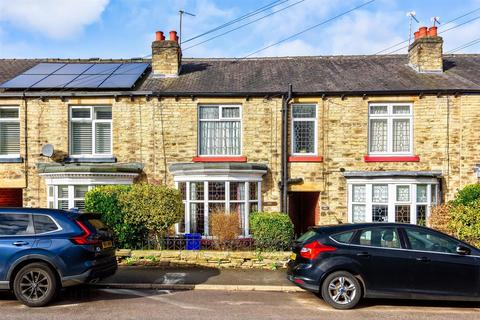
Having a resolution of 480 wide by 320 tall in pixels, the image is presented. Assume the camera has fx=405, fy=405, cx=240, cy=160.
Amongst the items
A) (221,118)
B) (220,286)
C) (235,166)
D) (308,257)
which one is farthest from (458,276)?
(221,118)

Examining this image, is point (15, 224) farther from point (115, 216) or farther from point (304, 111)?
point (304, 111)

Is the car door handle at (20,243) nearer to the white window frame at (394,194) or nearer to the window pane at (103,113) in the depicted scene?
the window pane at (103,113)

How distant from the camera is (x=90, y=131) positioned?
46.0 feet

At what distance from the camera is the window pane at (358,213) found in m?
13.5

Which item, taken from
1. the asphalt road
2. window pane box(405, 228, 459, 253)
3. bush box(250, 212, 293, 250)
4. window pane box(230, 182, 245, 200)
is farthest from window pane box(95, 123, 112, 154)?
window pane box(405, 228, 459, 253)

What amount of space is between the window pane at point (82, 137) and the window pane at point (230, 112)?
184 inches

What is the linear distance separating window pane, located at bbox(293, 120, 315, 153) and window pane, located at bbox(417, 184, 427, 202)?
3616 millimetres

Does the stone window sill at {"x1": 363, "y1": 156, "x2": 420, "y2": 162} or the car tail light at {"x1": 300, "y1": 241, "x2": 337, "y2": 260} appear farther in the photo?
the stone window sill at {"x1": 363, "y1": 156, "x2": 420, "y2": 162}

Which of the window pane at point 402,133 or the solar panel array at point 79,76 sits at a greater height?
the solar panel array at point 79,76

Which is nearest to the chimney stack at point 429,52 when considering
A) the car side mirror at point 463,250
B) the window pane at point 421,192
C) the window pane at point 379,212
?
the window pane at point 421,192

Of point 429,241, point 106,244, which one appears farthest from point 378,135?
point 106,244

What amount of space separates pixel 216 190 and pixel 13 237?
22.5 feet

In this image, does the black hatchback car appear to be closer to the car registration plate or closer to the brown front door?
the car registration plate

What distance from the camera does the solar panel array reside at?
1395cm
